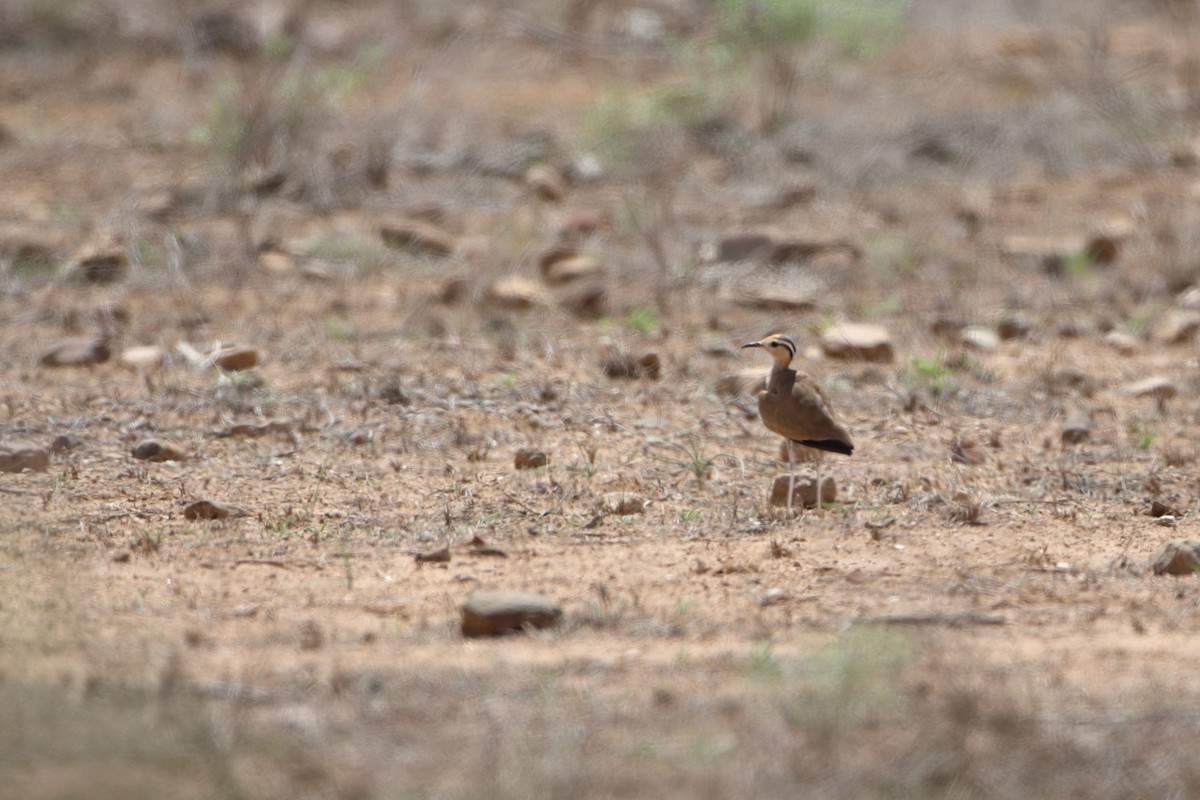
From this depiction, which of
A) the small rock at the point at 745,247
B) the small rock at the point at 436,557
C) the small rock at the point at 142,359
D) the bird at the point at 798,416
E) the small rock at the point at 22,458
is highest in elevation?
the small rock at the point at 745,247

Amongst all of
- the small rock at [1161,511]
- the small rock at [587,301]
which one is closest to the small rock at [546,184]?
the small rock at [587,301]

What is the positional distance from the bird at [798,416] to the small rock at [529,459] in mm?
948

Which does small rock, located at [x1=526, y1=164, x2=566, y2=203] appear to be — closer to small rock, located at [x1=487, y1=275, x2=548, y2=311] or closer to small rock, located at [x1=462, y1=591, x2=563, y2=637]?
small rock, located at [x1=487, y1=275, x2=548, y2=311]

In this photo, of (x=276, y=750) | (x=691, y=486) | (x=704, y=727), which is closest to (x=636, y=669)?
(x=704, y=727)

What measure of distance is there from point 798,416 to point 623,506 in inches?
29.8

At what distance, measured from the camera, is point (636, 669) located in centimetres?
416

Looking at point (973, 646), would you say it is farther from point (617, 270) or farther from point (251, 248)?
point (251, 248)

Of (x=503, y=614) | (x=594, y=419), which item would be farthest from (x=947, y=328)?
(x=503, y=614)

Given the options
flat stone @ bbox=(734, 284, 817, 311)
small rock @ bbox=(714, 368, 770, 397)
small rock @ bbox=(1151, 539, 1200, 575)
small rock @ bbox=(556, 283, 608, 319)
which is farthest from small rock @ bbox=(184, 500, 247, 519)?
flat stone @ bbox=(734, 284, 817, 311)

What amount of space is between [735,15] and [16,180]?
5849 millimetres

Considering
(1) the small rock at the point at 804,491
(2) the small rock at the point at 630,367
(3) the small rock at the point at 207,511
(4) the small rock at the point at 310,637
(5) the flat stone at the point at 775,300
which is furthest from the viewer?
(5) the flat stone at the point at 775,300

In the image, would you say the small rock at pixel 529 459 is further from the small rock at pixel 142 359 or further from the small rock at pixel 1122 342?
the small rock at pixel 1122 342

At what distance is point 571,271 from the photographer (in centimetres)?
923

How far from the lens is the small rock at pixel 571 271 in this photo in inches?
363
